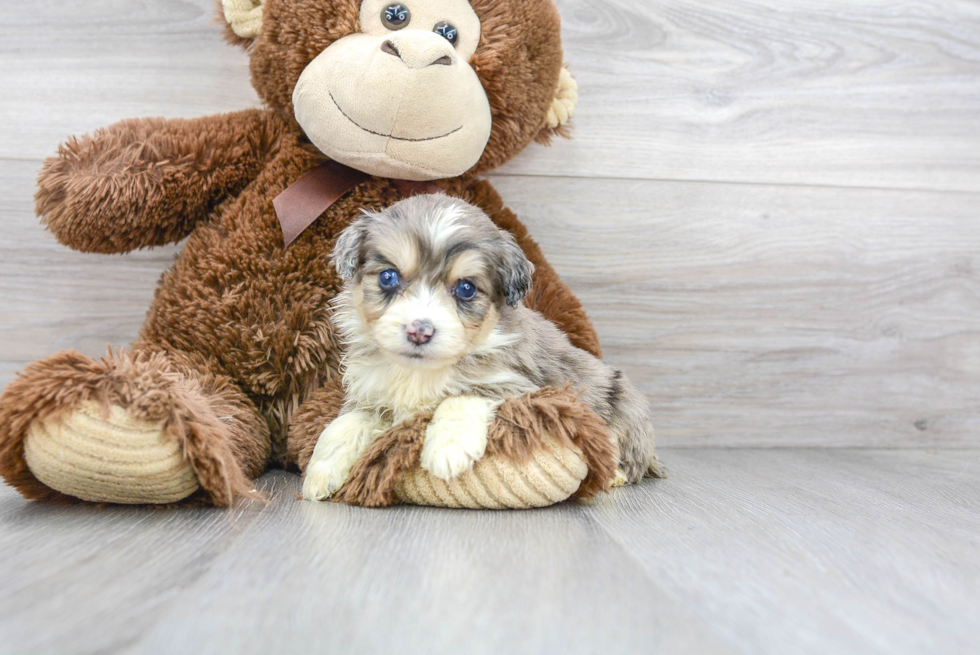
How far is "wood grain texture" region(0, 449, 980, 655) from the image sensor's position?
804 millimetres

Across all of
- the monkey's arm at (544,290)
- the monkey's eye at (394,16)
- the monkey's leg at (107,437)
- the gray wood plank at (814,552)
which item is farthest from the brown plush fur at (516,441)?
the monkey's eye at (394,16)

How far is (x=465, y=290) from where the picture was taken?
1.34 metres

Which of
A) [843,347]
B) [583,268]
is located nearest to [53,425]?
[583,268]

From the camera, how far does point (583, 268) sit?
2141 mm

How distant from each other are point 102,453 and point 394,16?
1.03 metres

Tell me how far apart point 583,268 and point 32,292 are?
5.02ft

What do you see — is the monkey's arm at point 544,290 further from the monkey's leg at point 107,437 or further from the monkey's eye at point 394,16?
the monkey's leg at point 107,437

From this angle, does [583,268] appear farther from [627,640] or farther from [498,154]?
[627,640]

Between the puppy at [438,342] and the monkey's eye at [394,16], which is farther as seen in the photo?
the monkey's eye at [394,16]

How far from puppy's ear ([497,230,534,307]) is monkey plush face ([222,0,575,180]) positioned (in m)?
0.32

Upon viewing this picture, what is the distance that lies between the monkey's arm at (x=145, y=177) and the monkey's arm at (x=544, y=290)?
523 millimetres

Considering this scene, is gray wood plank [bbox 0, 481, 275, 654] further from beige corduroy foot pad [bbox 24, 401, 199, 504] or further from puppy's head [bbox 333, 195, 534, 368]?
puppy's head [bbox 333, 195, 534, 368]

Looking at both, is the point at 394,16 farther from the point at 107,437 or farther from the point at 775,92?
the point at 775,92

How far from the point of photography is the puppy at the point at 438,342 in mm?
1267
